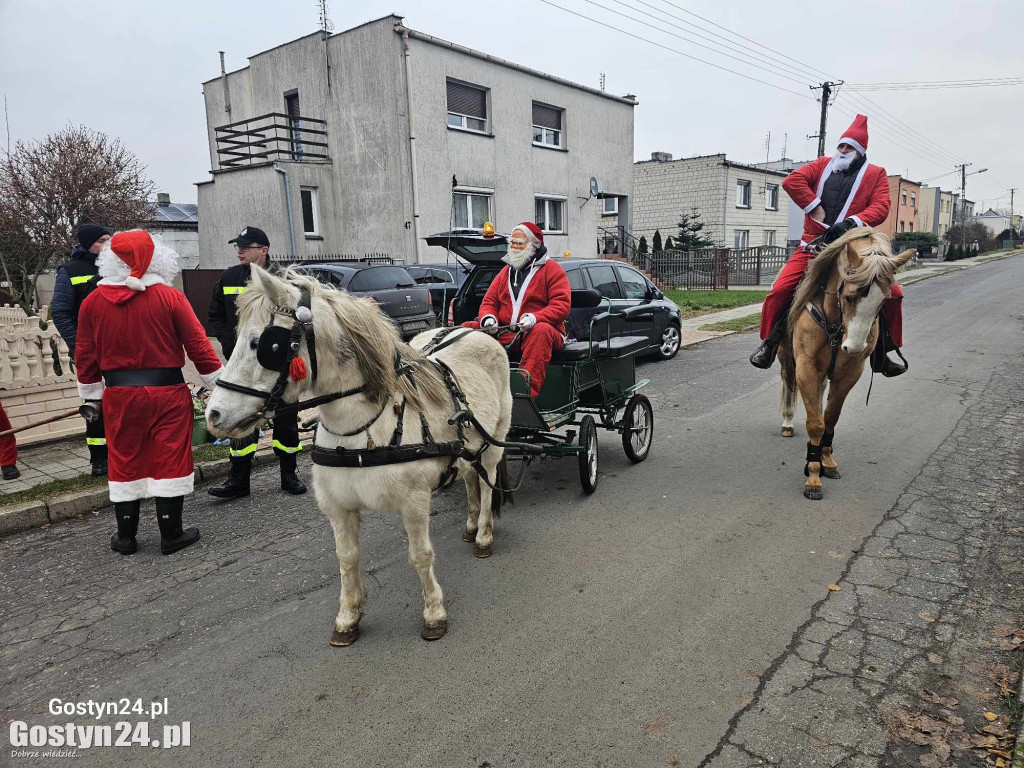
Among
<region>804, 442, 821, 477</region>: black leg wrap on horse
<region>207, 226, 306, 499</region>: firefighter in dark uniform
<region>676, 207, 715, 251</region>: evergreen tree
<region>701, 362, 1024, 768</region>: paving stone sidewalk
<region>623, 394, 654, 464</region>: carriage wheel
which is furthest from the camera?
<region>676, 207, 715, 251</region>: evergreen tree

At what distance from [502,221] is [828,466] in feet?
54.3

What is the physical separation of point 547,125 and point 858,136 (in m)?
17.9

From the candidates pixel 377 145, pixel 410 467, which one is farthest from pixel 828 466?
pixel 377 145

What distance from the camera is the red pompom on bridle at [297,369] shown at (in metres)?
2.81

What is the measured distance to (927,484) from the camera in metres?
5.47

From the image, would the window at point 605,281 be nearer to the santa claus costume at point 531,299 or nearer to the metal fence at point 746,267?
the santa claus costume at point 531,299

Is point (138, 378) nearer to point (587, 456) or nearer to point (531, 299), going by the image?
point (531, 299)

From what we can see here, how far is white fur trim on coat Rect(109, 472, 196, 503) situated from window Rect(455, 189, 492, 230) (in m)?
16.0

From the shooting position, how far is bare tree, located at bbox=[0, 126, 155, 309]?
14.8 meters

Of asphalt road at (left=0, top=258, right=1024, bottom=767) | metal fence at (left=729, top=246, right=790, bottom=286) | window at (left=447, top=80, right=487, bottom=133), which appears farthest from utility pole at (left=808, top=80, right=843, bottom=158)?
asphalt road at (left=0, top=258, right=1024, bottom=767)

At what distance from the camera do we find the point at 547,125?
22.4 metres

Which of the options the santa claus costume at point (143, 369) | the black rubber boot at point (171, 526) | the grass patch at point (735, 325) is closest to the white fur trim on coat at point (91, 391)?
the santa claus costume at point (143, 369)

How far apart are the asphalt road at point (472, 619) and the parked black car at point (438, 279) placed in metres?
7.38

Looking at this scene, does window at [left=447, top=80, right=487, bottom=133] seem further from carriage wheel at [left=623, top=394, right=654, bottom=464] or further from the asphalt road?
the asphalt road
